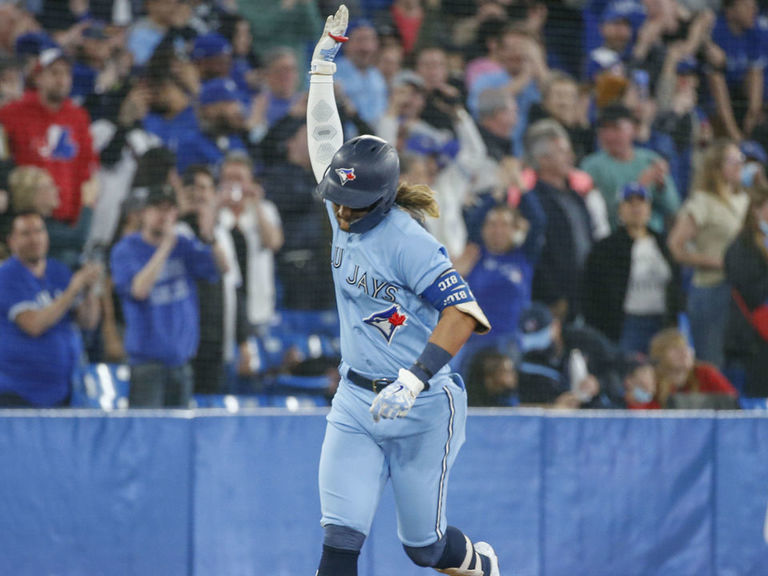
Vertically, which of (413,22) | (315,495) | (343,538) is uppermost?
(413,22)

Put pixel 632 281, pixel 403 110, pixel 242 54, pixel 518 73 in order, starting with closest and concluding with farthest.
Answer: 1. pixel 632 281
2. pixel 403 110
3. pixel 242 54
4. pixel 518 73

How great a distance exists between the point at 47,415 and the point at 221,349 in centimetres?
198

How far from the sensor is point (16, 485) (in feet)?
19.8

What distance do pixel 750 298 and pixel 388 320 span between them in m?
5.33

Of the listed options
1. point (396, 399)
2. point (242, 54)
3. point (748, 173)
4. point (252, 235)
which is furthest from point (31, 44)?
point (748, 173)

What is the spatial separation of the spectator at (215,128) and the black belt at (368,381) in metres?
4.30

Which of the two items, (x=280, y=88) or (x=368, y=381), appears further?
(x=280, y=88)

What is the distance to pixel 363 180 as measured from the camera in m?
4.30

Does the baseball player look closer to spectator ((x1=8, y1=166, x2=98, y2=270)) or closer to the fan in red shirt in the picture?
spectator ((x1=8, y1=166, x2=98, y2=270))

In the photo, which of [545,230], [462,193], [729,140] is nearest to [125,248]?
[462,193]

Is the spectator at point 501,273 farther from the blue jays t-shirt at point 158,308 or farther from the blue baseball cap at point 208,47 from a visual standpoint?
the blue baseball cap at point 208,47

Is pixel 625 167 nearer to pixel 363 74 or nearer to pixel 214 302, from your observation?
pixel 363 74

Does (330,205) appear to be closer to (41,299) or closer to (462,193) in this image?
(41,299)

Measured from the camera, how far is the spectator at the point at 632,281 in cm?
866
